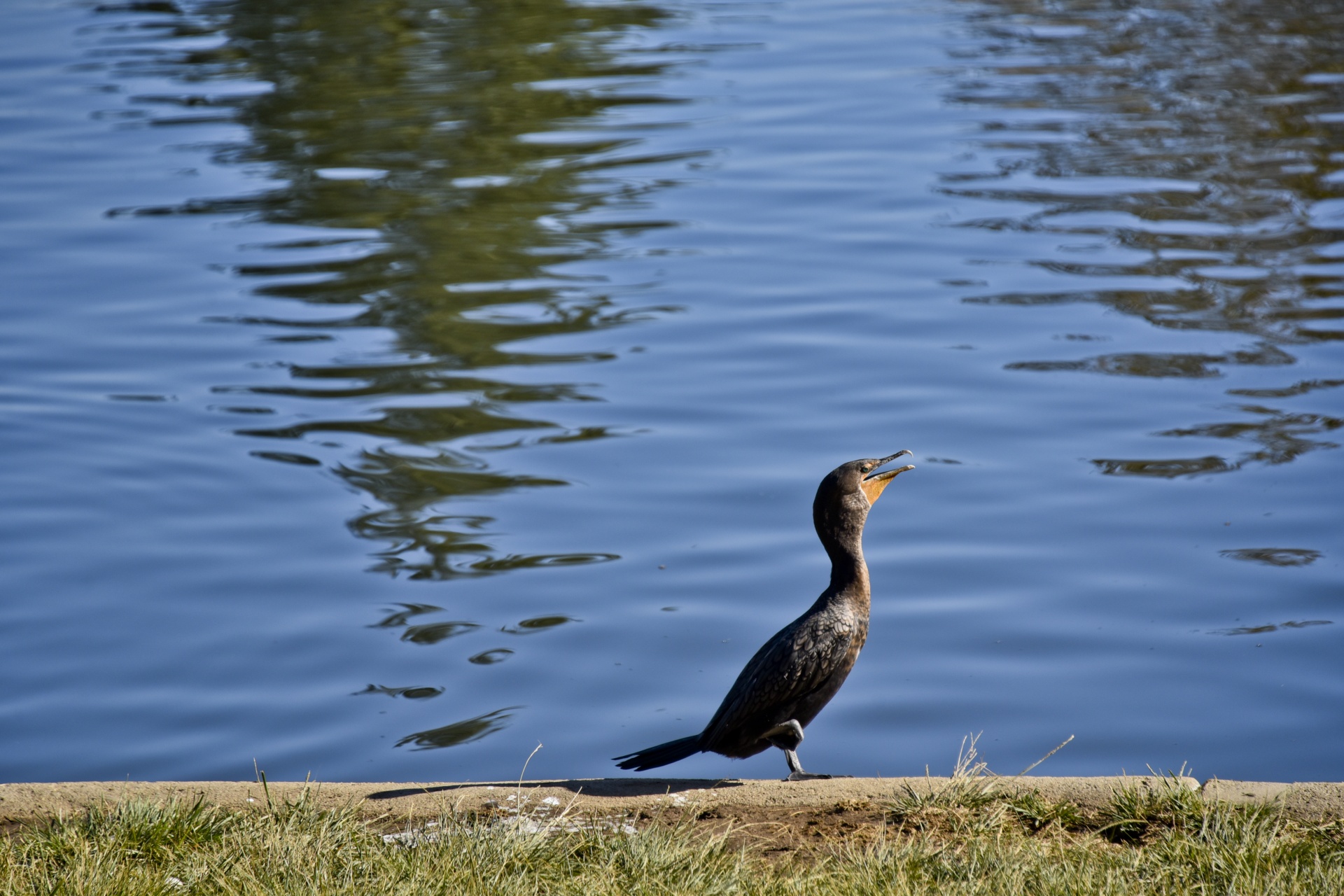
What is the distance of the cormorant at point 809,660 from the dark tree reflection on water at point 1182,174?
12.5 ft

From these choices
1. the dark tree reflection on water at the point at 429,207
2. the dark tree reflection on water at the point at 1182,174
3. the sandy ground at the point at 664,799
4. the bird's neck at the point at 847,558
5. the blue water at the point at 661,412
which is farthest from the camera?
the dark tree reflection on water at the point at 1182,174

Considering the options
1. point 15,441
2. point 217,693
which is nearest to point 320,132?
point 15,441

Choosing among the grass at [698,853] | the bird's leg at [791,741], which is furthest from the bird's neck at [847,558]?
the grass at [698,853]

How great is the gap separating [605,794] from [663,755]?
23 cm

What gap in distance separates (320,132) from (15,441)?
7.35 m

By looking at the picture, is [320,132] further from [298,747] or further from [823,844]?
[823,844]

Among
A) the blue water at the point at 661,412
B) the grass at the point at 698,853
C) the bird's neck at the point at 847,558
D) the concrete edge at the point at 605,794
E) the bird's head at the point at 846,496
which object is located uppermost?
the bird's head at the point at 846,496

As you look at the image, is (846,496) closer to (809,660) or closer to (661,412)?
(809,660)

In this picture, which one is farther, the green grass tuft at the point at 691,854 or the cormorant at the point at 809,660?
the cormorant at the point at 809,660

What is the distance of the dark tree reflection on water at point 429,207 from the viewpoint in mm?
8562

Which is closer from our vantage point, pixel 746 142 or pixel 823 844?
pixel 823 844

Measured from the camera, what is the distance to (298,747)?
5977 mm

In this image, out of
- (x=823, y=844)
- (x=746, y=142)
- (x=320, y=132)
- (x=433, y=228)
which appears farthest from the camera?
(x=320, y=132)

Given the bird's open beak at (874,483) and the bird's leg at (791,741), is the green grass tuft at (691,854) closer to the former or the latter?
the bird's leg at (791,741)
